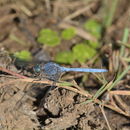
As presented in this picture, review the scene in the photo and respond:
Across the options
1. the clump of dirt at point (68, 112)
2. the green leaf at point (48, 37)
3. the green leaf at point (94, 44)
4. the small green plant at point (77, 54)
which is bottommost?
the clump of dirt at point (68, 112)

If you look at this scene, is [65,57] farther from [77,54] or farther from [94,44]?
[94,44]

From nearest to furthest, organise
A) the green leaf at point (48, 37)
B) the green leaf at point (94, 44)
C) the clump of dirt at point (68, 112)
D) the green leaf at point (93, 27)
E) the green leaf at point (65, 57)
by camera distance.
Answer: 1. the clump of dirt at point (68, 112)
2. the green leaf at point (65, 57)
3. the green leaf at point (48, 37)
4. the green leaf at point (94, 44)
5. the green leaf at point (93, 27)

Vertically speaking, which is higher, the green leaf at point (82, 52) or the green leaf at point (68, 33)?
the green leaf at point (68, 33)

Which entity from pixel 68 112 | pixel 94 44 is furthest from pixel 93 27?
pixel 68 112

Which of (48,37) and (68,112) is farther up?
(48,37)

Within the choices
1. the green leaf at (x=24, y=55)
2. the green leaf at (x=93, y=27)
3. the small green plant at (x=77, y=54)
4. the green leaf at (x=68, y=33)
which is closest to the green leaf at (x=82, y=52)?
the small green plant at (x=77, y=54)

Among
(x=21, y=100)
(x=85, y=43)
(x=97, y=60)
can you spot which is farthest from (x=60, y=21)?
(x=21, y=100)

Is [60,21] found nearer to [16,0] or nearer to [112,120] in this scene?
[16,0]

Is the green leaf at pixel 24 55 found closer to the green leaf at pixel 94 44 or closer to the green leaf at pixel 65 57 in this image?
the green leaf at pixel 65 57
